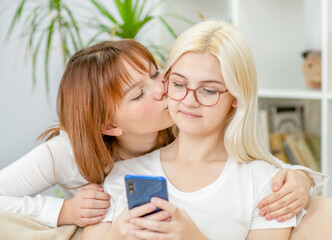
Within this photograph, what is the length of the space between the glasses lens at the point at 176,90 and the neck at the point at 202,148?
0.48 ft

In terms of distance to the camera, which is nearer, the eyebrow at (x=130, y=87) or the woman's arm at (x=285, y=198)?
the woman's arm at (x=285, y=198)

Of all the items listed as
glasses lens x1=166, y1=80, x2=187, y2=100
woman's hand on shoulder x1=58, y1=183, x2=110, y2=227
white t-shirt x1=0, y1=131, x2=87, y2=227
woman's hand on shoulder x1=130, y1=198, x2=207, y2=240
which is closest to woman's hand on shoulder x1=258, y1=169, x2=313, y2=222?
woman's hand on shoulder x1=130, y1=198, x2=207, y2=240

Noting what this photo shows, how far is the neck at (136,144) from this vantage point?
1.62 m

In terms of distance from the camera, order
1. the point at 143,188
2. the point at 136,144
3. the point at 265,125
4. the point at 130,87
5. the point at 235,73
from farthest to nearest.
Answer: the point at 265,125, the point at 136,144, the point at 130,87, the point at 235,73, the point at 143,188

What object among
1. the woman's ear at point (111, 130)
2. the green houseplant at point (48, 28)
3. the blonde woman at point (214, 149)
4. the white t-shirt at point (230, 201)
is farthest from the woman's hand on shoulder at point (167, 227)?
the green houseplant at point (48, 28)

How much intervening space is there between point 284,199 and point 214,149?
25cm

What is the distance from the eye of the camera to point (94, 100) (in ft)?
4.91

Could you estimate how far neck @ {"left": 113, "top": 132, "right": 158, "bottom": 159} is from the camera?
63.8 inches

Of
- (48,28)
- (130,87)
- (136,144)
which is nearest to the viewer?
(130,87)

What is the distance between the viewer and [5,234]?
1.32 metres

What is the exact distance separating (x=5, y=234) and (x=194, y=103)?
0.63 meters

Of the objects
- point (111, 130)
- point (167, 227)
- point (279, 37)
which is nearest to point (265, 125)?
point (279, 37)

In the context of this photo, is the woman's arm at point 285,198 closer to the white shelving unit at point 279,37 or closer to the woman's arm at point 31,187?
the woman's arm at point 31,187

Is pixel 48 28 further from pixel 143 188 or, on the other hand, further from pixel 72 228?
pixel 143 188
